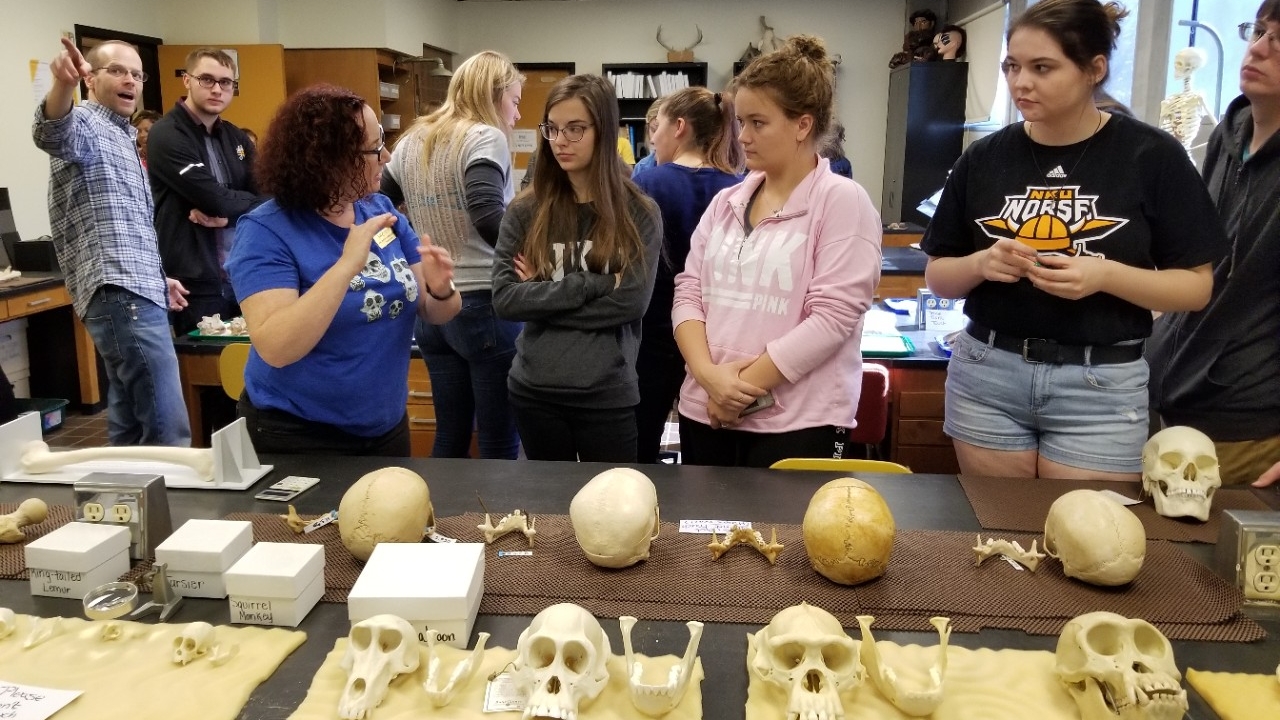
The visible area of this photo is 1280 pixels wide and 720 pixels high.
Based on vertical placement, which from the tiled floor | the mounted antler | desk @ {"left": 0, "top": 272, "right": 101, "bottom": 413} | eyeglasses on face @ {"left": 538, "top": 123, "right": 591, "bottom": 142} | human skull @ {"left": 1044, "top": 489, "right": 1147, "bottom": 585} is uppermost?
the mounted antler

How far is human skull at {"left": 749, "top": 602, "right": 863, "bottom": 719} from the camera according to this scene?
1072 mm

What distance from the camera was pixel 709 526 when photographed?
1611 millimetres

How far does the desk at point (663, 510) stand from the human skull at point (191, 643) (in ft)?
0.32

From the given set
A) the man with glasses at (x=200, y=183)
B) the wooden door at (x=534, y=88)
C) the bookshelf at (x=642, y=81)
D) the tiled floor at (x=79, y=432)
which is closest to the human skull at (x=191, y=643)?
the man with glasses at (x=200, y=183)

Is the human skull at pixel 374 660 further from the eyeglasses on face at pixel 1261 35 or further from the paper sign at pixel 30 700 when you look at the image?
the eyeglasses on face at pixel 1261 35

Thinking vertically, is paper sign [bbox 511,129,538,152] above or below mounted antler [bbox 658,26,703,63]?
below

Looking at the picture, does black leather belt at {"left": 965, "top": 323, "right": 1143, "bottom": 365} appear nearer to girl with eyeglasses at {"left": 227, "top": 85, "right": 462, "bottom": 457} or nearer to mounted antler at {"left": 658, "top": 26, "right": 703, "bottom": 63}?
girl with eyeglasses at {"left": 227, "top": 85, "right": 462, "bottom": 457}

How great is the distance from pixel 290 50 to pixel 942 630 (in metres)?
8.04

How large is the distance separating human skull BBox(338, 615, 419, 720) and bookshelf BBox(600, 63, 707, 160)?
8469mm

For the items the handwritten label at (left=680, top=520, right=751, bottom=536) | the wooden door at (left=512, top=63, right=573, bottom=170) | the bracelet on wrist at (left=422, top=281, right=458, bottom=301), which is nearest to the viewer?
the handwritten label at (left=680, top=520, right=751, bottom=536)

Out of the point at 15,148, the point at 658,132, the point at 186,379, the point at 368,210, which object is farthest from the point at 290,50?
the point at 368,210

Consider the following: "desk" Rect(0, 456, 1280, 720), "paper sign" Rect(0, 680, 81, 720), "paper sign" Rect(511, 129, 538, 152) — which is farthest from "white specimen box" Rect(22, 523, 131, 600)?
"paper sign" Rect(511, 129, 538, 152)

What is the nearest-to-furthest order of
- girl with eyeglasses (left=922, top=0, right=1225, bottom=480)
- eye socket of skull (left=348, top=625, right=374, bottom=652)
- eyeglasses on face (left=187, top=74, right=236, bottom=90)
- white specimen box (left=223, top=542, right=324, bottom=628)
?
1. eye socket of skull (left=348, top=625, right=374, bottom=652)
2. white specimen box (left=223, top=542, right=324, bottom=628)
3. girl with eyeglasses (left=922, top=0, right=1225, bottom=480)
4. eyeglasses on face (left=187, top=74, right=236, bottom=90)

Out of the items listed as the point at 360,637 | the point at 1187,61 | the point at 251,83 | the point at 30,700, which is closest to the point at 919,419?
the point at 1187,61
